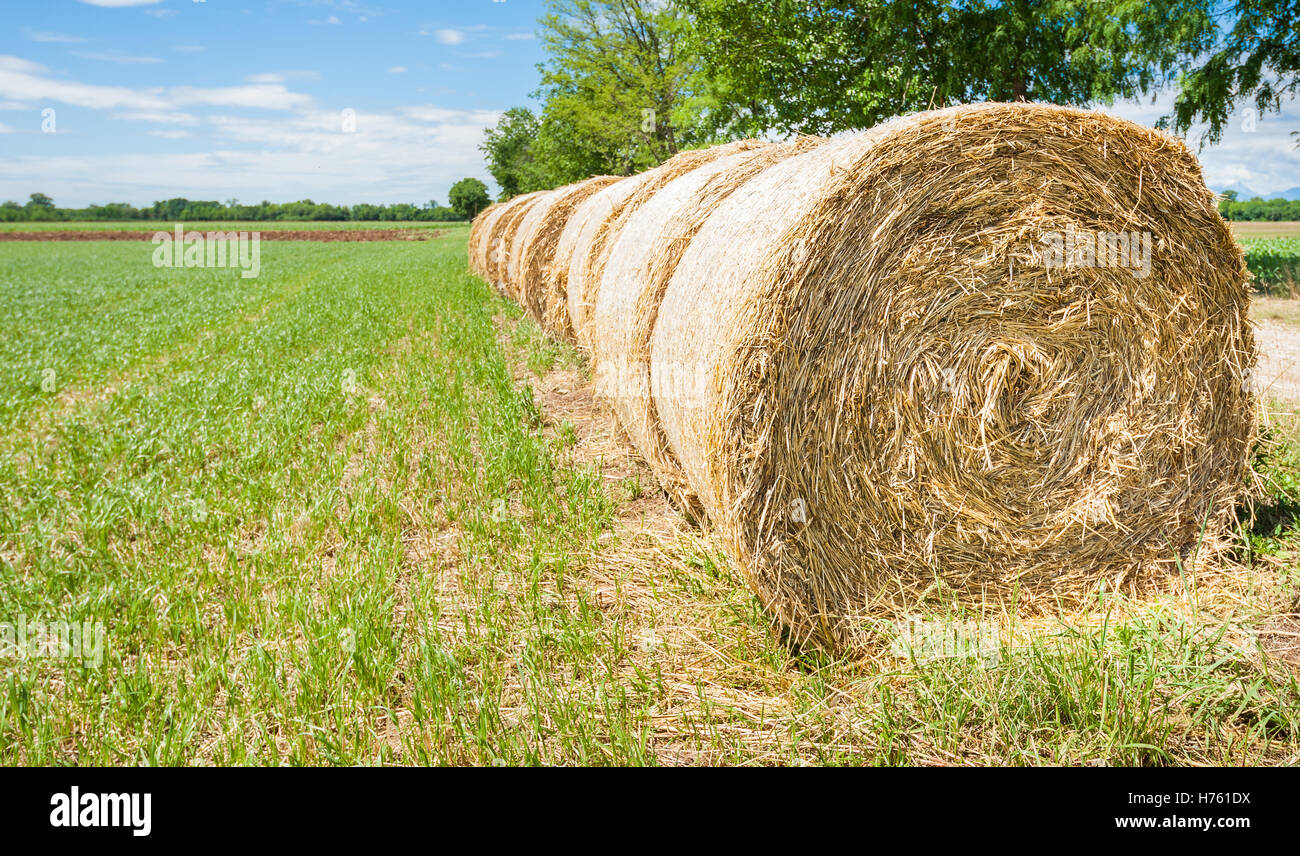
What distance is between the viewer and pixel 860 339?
10.6 ft

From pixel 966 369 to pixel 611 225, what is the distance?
13.8 ft

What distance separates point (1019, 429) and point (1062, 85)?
47.0 ft

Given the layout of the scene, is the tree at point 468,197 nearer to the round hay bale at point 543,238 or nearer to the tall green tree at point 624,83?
the tall green tree at point 624,83

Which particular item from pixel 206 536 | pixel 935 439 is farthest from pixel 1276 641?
pixel 206 536

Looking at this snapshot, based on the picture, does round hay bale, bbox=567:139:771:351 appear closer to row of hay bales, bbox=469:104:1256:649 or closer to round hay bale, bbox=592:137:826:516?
round hay bale, bbox=592:137:826:516

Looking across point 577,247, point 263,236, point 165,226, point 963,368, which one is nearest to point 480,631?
point 963,368

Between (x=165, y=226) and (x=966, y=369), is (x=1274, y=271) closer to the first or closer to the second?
(x=966, y=369)

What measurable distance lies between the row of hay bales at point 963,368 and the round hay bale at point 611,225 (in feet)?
8.97

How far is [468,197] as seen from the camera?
10269cm

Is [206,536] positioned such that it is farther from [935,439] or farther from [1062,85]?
[1062,85]

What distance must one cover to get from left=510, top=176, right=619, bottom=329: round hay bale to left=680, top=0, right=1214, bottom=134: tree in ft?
17.0

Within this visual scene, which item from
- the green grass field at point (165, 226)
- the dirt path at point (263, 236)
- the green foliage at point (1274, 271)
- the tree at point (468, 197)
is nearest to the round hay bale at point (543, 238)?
the green foliage at point (1274, 271)

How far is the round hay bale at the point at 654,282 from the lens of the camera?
4.43 m

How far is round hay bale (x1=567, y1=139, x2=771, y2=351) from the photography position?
651 centimetres
